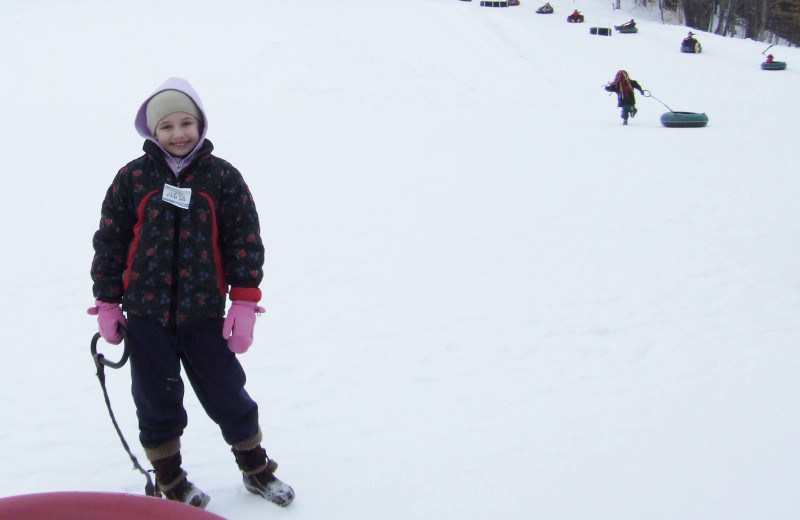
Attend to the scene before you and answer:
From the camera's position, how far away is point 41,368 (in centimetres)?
457

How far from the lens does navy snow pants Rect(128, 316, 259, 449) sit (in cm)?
255

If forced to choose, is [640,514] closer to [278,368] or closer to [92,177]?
[278,368]

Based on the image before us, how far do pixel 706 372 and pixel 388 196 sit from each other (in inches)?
211

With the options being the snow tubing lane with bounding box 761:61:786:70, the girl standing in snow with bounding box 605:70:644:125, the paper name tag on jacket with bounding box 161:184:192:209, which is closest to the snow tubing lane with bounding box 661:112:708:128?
the girl standing in snow with bounding box 605:70:644:125

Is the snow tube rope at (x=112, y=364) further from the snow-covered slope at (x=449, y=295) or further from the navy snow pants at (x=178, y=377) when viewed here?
the snow-covered slope at (x=449, y=295)

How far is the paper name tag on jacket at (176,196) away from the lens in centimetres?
245

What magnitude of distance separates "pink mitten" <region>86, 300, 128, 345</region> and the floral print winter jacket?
0.03m

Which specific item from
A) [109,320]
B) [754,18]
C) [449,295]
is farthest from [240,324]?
[754,18]

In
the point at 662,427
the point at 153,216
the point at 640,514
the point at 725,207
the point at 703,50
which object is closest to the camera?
the point at 153,216

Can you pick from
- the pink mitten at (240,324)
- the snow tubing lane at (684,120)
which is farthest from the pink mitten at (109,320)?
the snow tubing lane at (684,120)

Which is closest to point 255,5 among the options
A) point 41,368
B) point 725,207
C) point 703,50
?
point 703,50

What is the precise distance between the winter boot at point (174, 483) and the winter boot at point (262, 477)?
0.60 ft

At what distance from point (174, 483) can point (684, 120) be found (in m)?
13.4

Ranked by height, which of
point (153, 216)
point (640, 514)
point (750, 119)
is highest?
point (153, 216)
